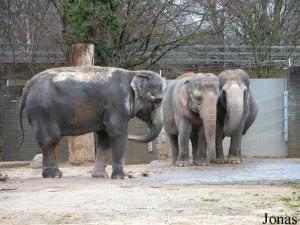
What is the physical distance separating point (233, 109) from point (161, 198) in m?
4.62

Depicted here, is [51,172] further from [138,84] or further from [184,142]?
[184,142]

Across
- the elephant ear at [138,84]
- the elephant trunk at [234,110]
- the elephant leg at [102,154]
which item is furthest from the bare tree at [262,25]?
the elephant ear at [138,84]

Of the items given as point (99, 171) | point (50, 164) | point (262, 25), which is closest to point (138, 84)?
point (99, 171)

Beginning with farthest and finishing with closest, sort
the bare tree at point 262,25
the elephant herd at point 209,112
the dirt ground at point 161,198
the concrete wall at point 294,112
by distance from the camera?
the bare tree at point 262,25
the concrete wall at point 294,112
the elephant herd at point 209,112
the dirt ground at point 161,198

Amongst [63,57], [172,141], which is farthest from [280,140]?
[63,57]

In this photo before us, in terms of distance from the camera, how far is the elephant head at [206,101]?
40.5 ft

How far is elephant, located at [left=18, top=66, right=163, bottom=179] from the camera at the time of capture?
1159 centimetres

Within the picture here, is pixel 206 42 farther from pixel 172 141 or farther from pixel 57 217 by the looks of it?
pixel 57 217

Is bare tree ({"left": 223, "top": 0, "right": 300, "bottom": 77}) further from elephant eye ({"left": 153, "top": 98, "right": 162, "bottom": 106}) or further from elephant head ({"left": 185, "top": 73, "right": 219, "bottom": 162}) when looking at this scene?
elephant eye ({"left": 153, "top": 98, "right": 162, "bottom": 106})

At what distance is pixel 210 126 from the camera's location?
12344 millimetres

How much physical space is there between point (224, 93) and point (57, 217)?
653 centimetres

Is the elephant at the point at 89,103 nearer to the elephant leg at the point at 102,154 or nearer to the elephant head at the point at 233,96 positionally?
the elephant leg at the point at 102,154

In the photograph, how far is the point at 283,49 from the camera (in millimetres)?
23500

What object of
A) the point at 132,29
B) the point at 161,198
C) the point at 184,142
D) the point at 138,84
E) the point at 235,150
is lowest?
the point at 161,198
